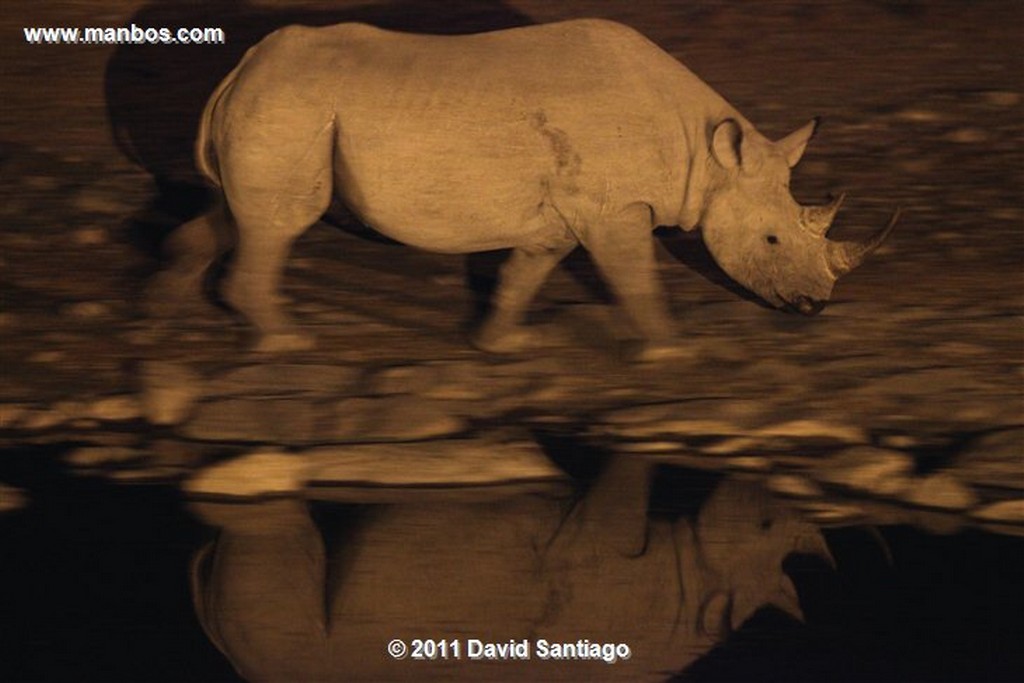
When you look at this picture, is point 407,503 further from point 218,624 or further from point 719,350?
point 719,350

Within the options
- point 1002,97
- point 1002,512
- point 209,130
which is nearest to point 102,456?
point 209,130

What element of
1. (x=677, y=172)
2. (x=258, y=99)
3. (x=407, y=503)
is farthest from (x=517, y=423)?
(x=258, y=99)

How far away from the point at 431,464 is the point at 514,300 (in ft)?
2.96

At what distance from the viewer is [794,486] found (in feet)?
17.6

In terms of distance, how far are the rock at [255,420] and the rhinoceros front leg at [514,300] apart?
2.35 feet

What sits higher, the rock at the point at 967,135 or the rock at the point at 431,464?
the rock at the point at 967,135

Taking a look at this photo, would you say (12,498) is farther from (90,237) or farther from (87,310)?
(90,237)

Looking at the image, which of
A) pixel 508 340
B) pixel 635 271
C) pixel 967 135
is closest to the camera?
pixel 635 271

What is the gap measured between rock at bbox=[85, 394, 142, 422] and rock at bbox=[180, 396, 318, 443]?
0.21 m

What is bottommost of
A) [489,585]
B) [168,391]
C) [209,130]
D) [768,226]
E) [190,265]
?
[489,585]

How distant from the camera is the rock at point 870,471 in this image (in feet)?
17.7

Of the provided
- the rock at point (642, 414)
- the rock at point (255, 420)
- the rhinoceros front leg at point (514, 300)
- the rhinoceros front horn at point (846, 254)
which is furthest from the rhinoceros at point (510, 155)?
the rock at point (255, 420)

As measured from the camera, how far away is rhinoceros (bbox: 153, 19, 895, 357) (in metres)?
5.70

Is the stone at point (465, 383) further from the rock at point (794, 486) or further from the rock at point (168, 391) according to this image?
the rock at point (794, 486)
